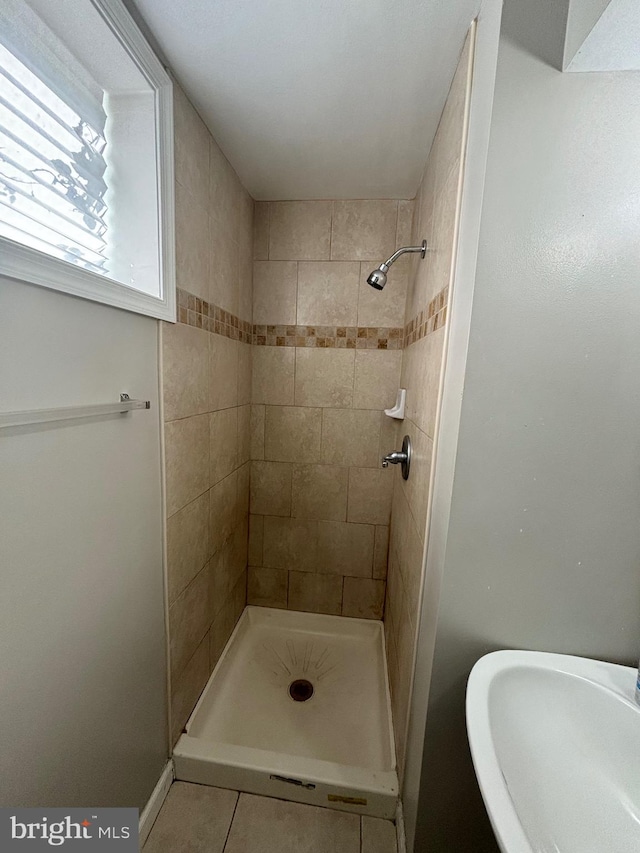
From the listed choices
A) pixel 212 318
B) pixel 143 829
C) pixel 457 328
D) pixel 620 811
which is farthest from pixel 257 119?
pixel 143 829

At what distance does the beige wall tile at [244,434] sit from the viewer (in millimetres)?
1830

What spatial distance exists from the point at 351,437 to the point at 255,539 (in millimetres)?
839

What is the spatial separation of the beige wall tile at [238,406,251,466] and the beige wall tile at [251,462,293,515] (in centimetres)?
12

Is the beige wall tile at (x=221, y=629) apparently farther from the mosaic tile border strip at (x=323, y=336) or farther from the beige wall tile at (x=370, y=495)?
the mosaic tile border strip at (x=323, y=336)

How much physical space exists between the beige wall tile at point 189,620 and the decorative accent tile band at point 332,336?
3.92ft

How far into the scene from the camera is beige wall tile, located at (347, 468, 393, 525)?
1953 mm

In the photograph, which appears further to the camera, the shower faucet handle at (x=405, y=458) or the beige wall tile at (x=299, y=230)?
the beige wall tile at (x=299, y=230)

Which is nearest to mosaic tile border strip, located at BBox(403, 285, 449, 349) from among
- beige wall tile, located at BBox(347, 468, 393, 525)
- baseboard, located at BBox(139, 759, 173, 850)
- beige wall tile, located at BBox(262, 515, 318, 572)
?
beige wall tile, located at BBox(347, 468, 393, 525)

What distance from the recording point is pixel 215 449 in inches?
59.8

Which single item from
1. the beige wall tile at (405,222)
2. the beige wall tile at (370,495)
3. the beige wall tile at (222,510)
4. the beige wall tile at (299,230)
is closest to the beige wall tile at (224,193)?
the beige wall tile at (299,230)

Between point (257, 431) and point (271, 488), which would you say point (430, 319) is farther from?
point (271, 488)

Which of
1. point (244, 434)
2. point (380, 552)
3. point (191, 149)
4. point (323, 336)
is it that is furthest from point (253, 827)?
point (191, 149)

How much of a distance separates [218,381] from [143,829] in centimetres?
154

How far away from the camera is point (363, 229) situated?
5.87 feet
